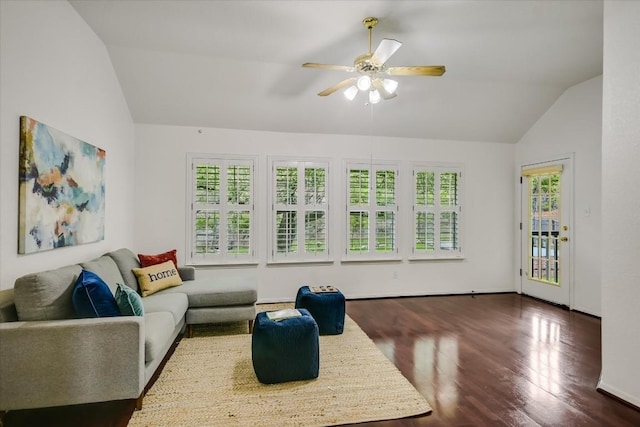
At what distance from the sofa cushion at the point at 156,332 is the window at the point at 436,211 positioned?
3.73m

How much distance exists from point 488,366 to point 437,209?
286 cm

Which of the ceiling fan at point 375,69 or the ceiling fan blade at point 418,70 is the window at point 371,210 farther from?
the ceiling fan blade at point 418,70

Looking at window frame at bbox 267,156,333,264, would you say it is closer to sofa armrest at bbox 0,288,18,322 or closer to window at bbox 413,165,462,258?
window at bbox 413,165,462,258

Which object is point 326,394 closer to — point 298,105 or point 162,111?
point 298,105

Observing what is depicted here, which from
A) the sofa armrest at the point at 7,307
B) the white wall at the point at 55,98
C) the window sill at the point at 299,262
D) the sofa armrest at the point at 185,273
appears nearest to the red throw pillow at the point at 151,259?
the sofa armrest at the point at 185,273

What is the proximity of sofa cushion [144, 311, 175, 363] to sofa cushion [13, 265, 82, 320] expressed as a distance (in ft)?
1.62

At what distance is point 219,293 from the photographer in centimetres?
342

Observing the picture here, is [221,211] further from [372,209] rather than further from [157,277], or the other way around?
[372,209]

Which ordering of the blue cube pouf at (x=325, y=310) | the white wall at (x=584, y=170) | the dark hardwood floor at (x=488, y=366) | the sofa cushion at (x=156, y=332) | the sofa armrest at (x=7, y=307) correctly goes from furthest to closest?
the white wall at (x=584, y=170)
the blue cube pouf at (x=325, y=310)
the sofa cushion at (x=156, y=332)
the dark hardwood floor at (x=488, y=366)
the sofa armrest at (x=7, y=307)

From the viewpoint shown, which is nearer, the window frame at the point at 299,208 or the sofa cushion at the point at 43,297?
the sofa cushion at the point at 43,297

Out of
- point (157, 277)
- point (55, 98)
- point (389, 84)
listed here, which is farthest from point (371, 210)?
point (55, 98)

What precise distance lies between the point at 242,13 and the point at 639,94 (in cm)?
305

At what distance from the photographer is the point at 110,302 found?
2.23 meters

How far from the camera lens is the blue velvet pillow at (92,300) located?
7.08ft
